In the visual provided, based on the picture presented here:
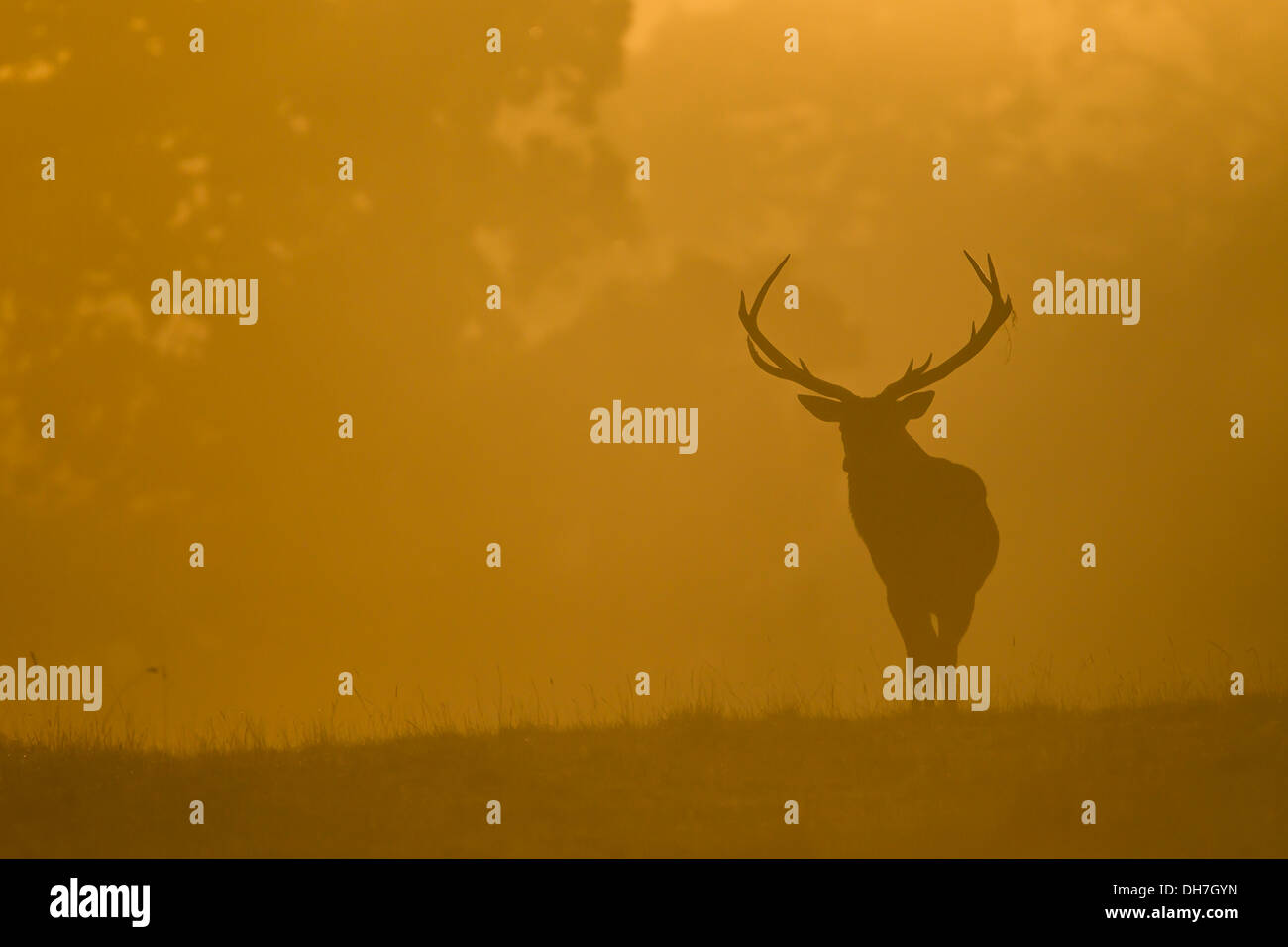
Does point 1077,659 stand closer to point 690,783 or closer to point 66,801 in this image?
point 690,783

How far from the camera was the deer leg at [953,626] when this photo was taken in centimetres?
534

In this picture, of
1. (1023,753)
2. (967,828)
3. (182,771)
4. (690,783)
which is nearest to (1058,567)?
(1023,753)

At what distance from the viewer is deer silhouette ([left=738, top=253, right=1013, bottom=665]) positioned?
17.6 ft

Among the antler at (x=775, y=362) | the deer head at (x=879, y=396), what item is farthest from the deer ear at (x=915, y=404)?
the antler at (x=775, y=362)

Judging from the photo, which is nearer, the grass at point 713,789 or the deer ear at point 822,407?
the grass at point 713,789

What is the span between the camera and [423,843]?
4848mm

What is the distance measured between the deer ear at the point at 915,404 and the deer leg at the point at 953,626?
0.82 m

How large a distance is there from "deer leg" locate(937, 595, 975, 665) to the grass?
0.24m

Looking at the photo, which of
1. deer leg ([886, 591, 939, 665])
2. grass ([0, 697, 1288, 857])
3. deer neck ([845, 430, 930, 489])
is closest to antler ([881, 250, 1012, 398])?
deer neck ([845, 430, 930, 489])

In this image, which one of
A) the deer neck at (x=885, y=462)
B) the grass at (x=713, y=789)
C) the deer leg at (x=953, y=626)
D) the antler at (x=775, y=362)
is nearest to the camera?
the grass at (x=713, y=789)

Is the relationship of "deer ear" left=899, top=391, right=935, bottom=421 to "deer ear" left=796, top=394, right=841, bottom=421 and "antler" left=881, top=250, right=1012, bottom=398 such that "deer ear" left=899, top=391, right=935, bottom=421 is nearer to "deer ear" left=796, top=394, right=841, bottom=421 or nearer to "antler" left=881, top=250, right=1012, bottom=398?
"antler" left=881, top=250, right=1012, bottom=398

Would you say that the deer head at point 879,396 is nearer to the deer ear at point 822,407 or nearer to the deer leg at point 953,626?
the deer ear at point 822,407

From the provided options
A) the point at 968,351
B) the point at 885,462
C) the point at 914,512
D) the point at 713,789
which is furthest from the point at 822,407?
the point at 713,789

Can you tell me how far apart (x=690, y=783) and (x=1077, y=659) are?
1.77 metres
